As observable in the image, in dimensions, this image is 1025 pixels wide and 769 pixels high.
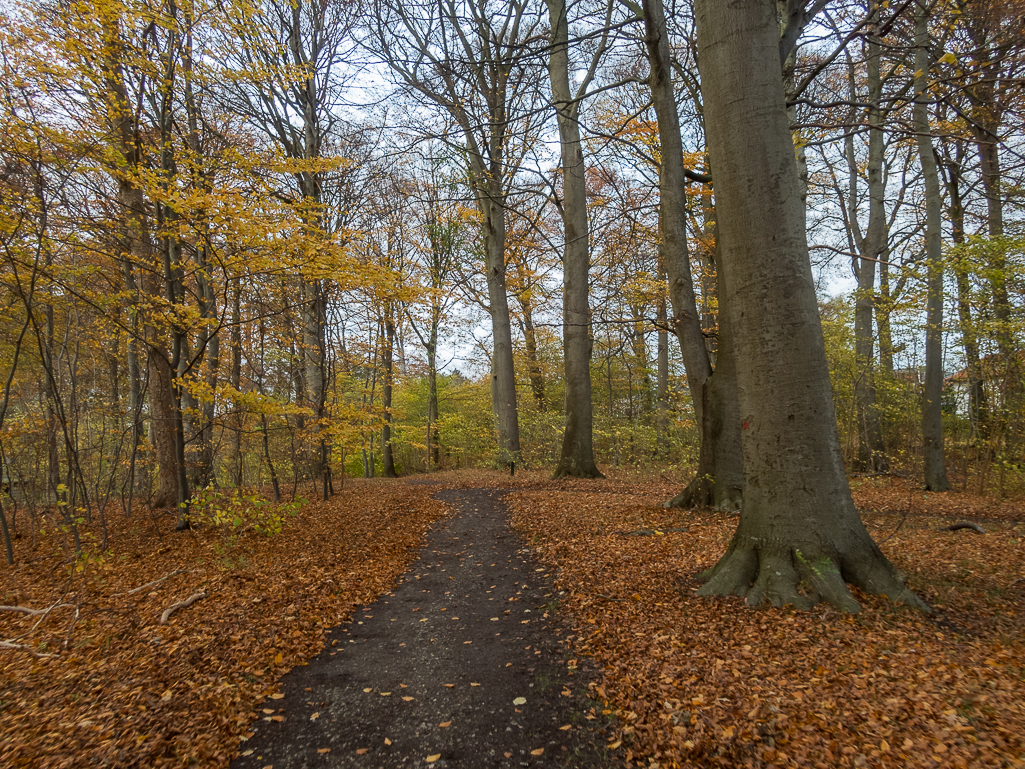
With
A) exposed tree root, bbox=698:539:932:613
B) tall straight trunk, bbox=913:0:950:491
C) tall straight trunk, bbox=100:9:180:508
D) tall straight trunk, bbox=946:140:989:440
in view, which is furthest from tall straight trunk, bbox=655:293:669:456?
tall straight trunk, bbox=100:9:180:508

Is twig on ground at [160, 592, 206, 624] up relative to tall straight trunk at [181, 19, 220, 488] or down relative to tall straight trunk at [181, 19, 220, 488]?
down

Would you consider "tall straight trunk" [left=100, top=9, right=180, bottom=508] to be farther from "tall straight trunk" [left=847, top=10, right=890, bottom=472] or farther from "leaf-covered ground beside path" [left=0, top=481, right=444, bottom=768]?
"tall straight trunk" [left=847, top=10, right=890, bottom=472]

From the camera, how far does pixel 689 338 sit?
6.97m

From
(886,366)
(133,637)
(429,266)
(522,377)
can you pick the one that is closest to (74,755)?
(133,637)

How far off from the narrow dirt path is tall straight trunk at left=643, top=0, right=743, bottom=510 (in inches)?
123

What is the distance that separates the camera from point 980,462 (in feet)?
29.4

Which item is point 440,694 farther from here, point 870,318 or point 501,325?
point 870,318

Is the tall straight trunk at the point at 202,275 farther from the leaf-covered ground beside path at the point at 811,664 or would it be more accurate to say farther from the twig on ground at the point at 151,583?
the leaf-covered ground beside path at the point at 811,664

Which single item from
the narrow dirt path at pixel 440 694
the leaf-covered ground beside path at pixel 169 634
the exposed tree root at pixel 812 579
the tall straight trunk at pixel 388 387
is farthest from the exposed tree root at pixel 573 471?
the exposed tree root at pixel 812 579

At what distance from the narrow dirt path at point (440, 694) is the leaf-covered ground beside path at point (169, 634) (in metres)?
0.24

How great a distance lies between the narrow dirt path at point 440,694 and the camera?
2557mm

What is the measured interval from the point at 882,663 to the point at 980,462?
29.5ft

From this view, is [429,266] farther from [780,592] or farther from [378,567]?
[780,592]

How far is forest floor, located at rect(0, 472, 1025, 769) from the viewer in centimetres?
230
